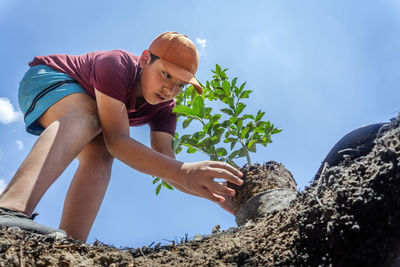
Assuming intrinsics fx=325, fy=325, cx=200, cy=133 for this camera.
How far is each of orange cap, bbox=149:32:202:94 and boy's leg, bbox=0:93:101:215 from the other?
1.30 feet

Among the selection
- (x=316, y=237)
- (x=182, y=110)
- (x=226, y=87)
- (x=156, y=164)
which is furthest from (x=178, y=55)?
(x=316, y=237)

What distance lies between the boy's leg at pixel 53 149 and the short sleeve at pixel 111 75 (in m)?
0.13

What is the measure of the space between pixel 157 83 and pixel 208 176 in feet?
2.00

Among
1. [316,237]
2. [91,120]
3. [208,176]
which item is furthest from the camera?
[91,120]

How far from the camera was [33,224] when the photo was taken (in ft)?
3.37

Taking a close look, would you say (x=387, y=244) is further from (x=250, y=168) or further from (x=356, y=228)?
(x=250, y=168)

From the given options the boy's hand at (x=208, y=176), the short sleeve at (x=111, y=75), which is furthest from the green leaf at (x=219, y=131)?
the boy's hand at (x=208, y=176)

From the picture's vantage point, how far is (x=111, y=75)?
1423 millimetres

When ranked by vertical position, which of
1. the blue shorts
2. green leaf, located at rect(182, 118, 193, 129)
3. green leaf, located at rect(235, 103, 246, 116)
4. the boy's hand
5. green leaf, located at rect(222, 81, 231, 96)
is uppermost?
green leaf, located at rect(222, 81, 231, 96)

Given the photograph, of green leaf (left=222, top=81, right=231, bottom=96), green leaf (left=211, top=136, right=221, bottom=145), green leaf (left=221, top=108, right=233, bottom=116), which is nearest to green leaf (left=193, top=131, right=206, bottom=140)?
green leaf (left=211, top=136, right=221, bottom=145)

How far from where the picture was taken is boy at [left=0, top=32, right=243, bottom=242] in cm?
116

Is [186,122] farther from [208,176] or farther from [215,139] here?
[208,176]

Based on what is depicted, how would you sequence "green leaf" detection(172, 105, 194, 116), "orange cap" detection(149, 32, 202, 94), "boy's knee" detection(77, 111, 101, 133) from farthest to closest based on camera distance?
"green leaf" detection(172, 105, 194, 116) < "orange cap" detection(149, 32, 202, 94) < "boy's knee" detection(77, 111, 101, 133)

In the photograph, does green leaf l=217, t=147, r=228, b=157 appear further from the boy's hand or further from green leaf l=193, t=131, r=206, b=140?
the boy's hand
